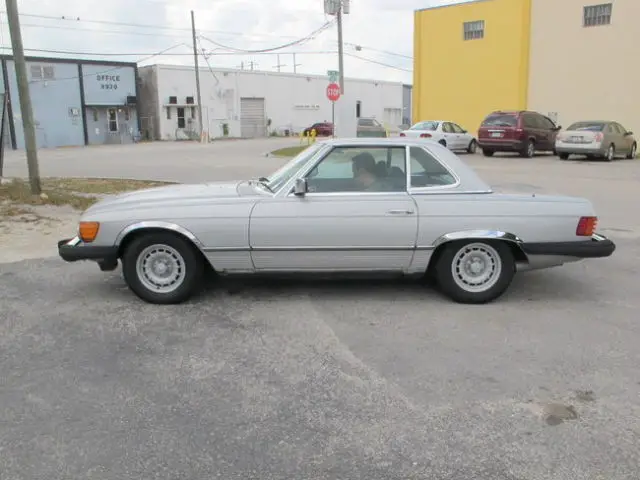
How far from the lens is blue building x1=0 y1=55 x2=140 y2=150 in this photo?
41.3m

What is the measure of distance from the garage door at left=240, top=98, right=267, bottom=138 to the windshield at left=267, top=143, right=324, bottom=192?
53481 millimetres

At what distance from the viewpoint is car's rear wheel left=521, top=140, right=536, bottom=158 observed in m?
23.1

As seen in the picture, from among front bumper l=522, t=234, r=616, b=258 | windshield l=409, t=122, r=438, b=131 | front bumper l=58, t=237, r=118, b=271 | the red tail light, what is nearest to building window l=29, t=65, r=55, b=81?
windshield l=409, t=122, r=438, b=131

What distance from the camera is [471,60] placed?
3041cm

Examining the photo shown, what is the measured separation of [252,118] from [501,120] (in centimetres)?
3862

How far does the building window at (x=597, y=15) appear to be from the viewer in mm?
25891

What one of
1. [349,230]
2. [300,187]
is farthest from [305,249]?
[300,187]

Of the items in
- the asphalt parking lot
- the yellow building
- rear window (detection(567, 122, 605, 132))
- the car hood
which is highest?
the yellow building

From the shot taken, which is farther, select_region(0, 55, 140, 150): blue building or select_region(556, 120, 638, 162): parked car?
select_region(0, 55, 140, 150): blue building

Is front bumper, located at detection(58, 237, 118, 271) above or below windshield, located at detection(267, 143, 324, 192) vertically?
below

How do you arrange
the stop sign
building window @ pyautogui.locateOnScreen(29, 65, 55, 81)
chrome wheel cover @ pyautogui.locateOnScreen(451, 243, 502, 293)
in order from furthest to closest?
building window @ pyautogui.locateOnScreen(29, 65, 55, 81) → the stop sign → chrome wheel cover @ pyautogui.locateOnScreen(451, 243, 502, 293)

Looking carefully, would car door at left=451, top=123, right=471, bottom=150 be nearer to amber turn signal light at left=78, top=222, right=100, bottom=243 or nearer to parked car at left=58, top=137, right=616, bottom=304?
parked car at left=58, top=137, right=616, bottom=304

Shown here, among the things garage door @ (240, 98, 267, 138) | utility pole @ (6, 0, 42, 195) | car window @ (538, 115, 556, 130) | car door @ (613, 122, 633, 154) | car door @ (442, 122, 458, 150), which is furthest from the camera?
garage door @ (240, 98, 267, 138)

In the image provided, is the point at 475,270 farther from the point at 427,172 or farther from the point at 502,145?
the point at 502,145
